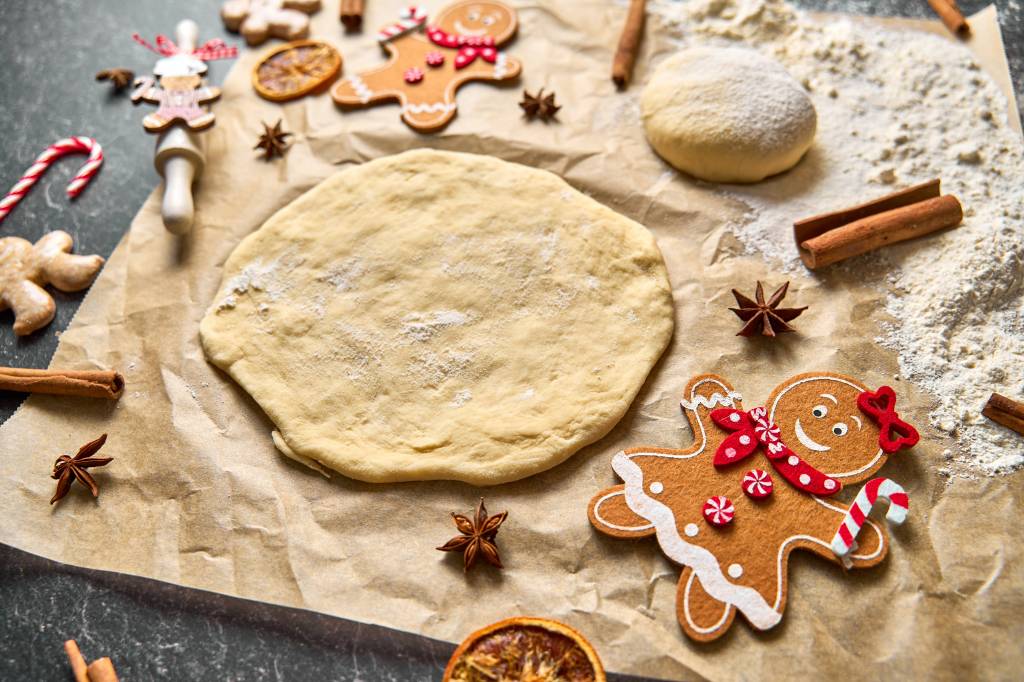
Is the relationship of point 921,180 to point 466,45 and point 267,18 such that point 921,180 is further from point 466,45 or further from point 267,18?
point 267,18

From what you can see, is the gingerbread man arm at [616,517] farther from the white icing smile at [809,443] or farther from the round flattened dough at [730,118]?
the round flattened dough at [730,118]

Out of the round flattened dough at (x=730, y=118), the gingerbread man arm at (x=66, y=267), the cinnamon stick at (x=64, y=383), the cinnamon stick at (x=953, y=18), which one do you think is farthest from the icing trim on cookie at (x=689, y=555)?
the cinnamon stick at (x=953, y=18)

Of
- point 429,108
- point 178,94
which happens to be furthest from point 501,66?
point 178,94

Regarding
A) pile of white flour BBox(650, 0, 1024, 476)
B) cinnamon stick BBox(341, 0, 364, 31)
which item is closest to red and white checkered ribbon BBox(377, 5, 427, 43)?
cinnamon stick BBox(341, 0, 364, 31)

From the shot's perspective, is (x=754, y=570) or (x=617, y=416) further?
(x=617, y=416)

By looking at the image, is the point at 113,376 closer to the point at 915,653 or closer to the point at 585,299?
the point at 585,299

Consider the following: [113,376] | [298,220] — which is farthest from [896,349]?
[113,376]

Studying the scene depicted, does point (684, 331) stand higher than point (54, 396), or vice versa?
point (684, 331)
